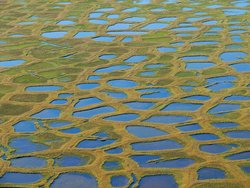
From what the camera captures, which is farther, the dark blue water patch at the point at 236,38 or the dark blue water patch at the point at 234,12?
the dark blue water patch at the point at 234,12

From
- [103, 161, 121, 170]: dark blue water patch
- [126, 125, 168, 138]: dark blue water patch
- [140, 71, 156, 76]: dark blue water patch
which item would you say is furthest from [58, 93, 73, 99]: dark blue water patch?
[103, 161, 121, 170]: dark blue water patch

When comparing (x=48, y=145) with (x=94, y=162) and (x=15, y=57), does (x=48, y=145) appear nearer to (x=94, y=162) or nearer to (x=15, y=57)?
(x=94, y=162)

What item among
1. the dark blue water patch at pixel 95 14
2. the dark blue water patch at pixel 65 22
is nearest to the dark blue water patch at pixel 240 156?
the dark blue water patch at pixel 65 22

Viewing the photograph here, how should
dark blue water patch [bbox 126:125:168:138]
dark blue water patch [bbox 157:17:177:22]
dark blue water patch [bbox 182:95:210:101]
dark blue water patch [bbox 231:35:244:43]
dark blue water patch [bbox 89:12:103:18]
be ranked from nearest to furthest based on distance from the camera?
1. dark blue water patch [bbox 126:125:168:138]
2. dark blue water patch [bbox 182:95:210:101]
3. dark blue water patch [bbox 231:35:244:43]
4. dark blue water patch [bbox 157:17:177:22]
5. dark blue water patch [bbox 89:12:103:18]

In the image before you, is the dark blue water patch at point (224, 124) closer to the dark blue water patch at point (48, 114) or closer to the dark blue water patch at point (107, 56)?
the dark blue water patch at point (48, 114)

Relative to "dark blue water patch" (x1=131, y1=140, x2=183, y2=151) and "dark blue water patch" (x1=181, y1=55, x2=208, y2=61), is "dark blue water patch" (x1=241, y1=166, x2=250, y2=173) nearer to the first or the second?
"dark blue water patch" (x1=131, y1=140, x2=183, y2=151)

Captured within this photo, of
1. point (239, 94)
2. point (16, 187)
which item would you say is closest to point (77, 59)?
point (239, 94)

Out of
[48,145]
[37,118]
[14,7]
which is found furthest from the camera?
[14,7]
